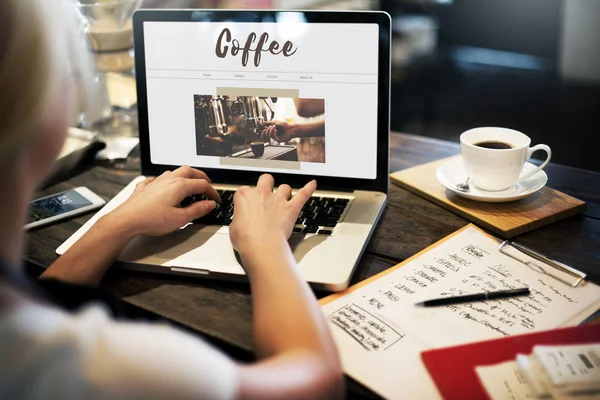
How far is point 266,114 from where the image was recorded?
1.08 meters

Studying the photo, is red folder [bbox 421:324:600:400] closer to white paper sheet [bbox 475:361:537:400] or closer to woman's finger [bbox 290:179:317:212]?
white paper sheet [bbox 475:361:537:400]

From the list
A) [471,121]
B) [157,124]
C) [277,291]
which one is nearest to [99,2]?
[157,124]

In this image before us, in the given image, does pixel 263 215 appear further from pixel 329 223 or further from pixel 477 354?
pixel 477 354

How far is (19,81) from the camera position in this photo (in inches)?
20.0

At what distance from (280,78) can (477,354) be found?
0.58 m

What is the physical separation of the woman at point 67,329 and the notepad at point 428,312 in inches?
2.9

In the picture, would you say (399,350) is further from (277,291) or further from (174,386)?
(174,386)

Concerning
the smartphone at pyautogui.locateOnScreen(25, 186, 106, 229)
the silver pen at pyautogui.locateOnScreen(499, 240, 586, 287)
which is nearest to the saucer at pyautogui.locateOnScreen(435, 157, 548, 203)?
the silver pen at pyautogui.locateOnScreen(499, 240, 586, 287)

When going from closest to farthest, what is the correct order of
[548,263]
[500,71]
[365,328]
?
[365,328] → [548,263] → [500,71]

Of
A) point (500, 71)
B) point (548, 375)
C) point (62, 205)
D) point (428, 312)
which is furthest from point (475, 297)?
point (500, 71)

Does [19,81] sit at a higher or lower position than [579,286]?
higher

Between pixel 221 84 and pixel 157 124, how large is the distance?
15cm

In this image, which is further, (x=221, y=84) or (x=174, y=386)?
(x=221, y=84)

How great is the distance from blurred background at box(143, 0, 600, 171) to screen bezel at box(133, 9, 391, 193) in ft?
4.48
